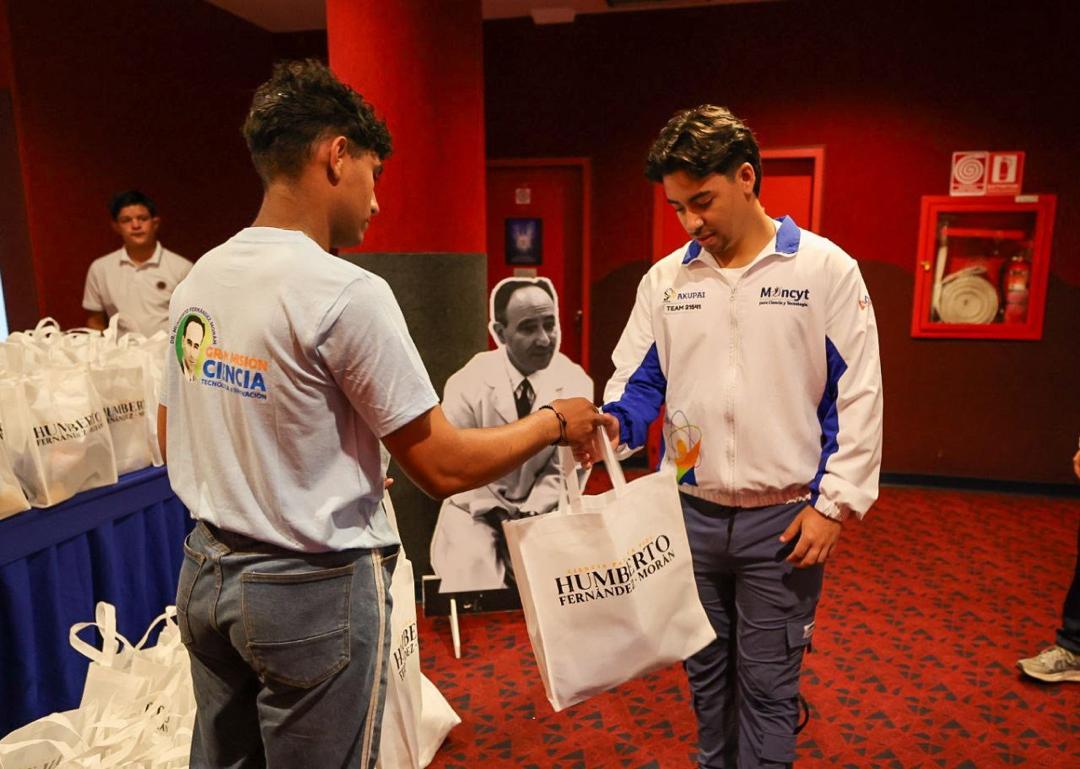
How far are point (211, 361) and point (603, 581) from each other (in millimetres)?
779

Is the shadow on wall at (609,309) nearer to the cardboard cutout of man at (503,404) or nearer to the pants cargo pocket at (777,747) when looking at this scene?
the cardboard cutout of man at (503,404)

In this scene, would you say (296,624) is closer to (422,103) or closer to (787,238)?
(787,238)

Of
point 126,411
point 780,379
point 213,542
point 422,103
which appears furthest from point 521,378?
point 213,542

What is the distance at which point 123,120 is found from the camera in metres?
4.81

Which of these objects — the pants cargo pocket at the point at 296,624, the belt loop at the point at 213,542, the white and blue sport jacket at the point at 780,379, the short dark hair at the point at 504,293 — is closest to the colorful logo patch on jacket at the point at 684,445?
the white and blue sport jacket at the point at 780,379

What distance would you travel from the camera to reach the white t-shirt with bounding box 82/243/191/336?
13.6ft

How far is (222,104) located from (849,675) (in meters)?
5.63

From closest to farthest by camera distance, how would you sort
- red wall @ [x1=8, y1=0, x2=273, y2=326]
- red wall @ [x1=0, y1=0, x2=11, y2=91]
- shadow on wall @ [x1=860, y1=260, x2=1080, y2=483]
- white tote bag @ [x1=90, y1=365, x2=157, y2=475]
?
1. white tote bag @ [x1=90, y1=365, x2=157, y2=475]
2. red wall @ [x1=0, y1=0, x2=11, y2=91]
3. red wall @ [x1=8, y1=0, x2=273, y2=326]
4. shadow on wall @ [x1=860, y1=260, x2=1080, y2=483]

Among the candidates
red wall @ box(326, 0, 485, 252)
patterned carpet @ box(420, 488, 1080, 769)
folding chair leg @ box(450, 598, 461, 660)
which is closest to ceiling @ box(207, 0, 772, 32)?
red wall @ box(326, 0, 485, 252)

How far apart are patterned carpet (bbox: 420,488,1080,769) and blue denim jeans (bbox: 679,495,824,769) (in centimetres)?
72

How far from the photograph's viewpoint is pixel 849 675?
2711mm

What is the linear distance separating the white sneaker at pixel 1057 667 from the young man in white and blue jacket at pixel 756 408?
5.29ft

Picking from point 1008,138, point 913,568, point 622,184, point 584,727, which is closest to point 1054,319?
point 1008,138

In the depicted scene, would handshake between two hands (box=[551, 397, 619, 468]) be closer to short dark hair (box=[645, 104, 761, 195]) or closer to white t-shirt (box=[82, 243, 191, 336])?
short dark hair (box=[645, 104, 761, 195])
